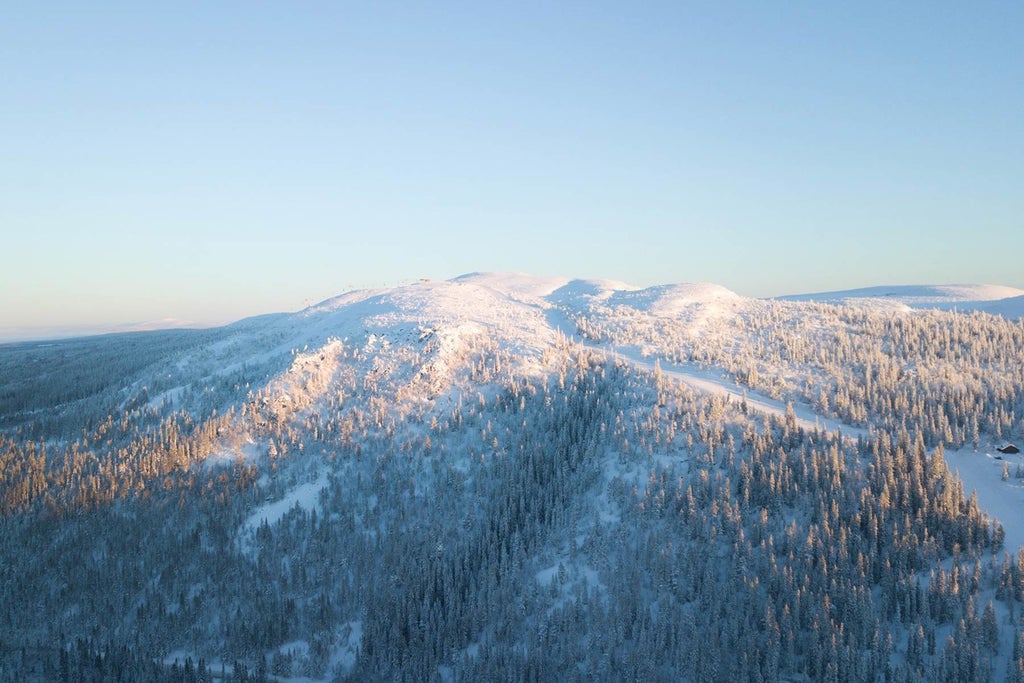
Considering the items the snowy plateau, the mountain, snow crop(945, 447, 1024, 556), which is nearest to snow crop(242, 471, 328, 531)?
the snowy plateau

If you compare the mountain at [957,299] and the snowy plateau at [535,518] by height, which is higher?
the mountain at [957,299]

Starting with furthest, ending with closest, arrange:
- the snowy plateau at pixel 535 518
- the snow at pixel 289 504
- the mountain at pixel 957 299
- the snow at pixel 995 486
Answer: the mountain at pixel 957 299, the snow at pixel 289 504, the snow at pixel 995 486, the snowy plateau at pixel 535 518

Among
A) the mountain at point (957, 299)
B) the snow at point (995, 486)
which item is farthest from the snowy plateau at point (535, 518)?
the mountain at point (957, 299)

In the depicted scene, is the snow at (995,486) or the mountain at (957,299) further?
the mountain at (957,299)

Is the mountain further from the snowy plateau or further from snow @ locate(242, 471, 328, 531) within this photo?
snow @ locate(242, 471, 328, 531)

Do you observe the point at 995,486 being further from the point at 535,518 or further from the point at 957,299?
the point at 957,299

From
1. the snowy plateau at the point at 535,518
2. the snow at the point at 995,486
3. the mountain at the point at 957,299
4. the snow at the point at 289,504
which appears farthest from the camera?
the mountain at the point at 957,299

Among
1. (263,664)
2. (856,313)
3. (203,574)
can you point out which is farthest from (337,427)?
(856,313)

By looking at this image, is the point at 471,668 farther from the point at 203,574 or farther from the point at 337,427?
the point at 337,427

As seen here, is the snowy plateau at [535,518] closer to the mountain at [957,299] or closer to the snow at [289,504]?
the snow at [289,504]
